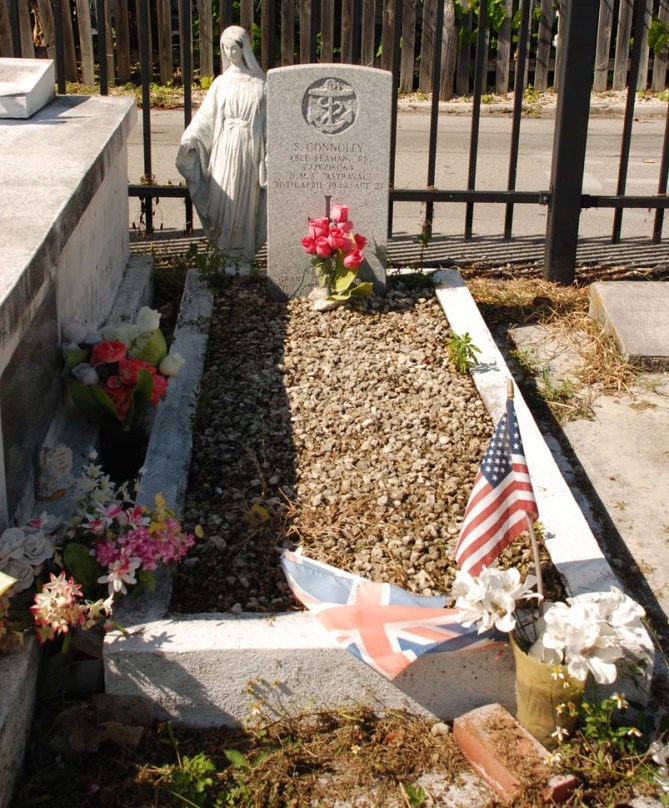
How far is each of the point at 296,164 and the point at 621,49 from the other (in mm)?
7436

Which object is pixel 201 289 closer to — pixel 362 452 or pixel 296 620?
pixel 362 452

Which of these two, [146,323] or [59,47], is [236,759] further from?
[59,47]

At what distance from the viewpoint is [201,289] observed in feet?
18.2

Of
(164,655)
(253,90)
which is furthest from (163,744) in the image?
(253,90)

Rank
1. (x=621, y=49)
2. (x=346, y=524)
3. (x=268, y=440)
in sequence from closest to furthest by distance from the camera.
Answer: (x=346, y=524), (x=268, y=440), (x=621, y=49)

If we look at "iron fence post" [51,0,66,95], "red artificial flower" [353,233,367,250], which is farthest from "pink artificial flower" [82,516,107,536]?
"iron fence post" [51,0,66,95]

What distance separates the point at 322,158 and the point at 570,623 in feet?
10.8

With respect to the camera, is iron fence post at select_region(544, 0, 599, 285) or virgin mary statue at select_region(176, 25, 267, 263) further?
iron fence post at select_region(544, 0, 599, 285)

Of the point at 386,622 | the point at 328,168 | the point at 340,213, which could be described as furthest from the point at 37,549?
the point at 328,168

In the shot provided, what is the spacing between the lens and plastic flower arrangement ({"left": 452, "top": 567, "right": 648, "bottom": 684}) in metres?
2.70

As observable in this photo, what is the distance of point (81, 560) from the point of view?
2.99 meters

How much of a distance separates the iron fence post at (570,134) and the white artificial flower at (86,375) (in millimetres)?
3342

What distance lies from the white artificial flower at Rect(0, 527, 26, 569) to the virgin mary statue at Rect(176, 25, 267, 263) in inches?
127

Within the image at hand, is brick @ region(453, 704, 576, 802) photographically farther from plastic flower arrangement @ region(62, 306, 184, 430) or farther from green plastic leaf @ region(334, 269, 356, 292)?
green plastic leaf @ region(334, 269, 356, 292)
